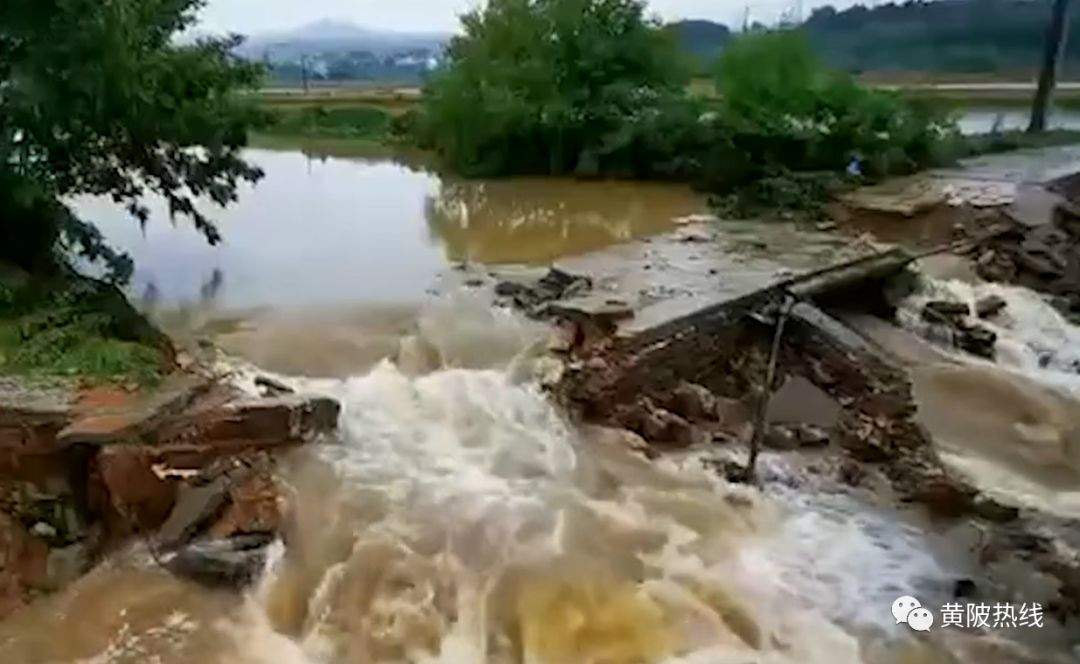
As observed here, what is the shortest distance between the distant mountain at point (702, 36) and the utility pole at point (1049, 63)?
4577mm

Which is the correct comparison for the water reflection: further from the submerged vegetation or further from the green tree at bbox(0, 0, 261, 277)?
the green tree at bbox(0, 0, 261, 277)

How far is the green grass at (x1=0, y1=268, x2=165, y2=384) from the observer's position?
215 inches

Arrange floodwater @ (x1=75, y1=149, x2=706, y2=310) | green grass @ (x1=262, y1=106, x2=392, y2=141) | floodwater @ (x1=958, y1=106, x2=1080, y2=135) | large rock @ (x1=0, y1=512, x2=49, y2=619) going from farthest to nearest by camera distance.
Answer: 1. green grass @ (x1=262, y1=106, x2=392, y2=141)
2. floodwater @ (x1=958, y1=106, x2=1080, y2=135)
3. floodwater @ (x1=75, y1=149, x2=706, y2=310)
4. large rock @ (x1=0, y1=512, x2=49, y2=619)

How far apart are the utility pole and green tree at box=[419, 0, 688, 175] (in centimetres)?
529

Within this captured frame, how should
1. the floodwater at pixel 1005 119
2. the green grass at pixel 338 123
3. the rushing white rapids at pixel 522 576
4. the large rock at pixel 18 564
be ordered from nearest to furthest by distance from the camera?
the rushing white rapids at pixel 522 576 → the large rock at pixel 18 564 → the floodwater at pixel 1005 119 → the green grass at pixel 338 123

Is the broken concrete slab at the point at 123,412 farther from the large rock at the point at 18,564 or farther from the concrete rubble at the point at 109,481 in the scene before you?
the large rock at the point at 18,564

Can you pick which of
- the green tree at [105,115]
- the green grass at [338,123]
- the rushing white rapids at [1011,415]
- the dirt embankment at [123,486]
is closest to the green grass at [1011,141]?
the rushing white rapids at [1011,415]

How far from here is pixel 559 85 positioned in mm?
15352

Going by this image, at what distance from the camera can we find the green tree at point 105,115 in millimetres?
6422

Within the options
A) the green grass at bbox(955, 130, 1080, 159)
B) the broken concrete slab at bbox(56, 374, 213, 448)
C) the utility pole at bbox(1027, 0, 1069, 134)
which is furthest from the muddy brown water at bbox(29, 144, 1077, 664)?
the utility pole at bbox(1027, 0, 1069, 134)

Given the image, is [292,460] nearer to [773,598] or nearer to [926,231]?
[773,598]

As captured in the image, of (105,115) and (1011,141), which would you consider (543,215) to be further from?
(1011,141)

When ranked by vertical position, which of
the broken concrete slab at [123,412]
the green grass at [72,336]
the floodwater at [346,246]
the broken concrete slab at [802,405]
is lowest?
the broken concrete slab at [802,405]

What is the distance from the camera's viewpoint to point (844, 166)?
13.3m
